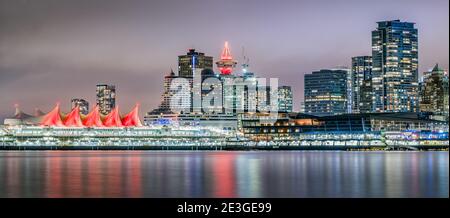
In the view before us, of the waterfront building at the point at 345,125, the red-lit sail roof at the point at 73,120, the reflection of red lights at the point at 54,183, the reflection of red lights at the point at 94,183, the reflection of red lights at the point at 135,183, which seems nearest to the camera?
the reflection of red lights at the point at 54,183

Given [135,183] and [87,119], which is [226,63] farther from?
[135,183]

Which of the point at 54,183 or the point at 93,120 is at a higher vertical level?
the point at 93,120

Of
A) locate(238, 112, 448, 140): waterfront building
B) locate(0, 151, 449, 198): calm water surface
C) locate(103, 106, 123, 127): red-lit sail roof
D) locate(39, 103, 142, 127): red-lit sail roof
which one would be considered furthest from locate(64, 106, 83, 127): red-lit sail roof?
locate(0, 151, 449, 198): calm water surface

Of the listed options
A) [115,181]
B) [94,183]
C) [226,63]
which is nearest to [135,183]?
[115,181]

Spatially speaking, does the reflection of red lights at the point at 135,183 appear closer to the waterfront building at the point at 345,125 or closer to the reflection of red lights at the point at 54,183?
the reflection of red lights at the point at 54,183

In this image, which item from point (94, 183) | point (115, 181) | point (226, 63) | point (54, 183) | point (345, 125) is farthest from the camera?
point (226, 63)

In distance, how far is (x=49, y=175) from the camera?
45938mm

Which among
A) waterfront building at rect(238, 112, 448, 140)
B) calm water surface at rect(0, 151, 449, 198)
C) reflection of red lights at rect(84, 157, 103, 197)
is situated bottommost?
calm water surface at rect(0, 151, 449, 198)

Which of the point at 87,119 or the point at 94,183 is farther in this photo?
the point at 87,119

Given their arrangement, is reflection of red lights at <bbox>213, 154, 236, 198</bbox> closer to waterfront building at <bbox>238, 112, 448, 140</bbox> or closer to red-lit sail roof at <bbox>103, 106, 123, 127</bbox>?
waterfront building at <bbox>238, 112, 448, 140</bbox>

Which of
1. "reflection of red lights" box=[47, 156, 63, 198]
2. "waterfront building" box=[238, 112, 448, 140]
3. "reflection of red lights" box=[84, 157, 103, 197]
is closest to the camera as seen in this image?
"reflection of red lights" box=[47, 156, 63, 198]

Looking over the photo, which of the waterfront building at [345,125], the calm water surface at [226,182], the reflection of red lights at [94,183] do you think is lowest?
the calm water surface at [226,182]

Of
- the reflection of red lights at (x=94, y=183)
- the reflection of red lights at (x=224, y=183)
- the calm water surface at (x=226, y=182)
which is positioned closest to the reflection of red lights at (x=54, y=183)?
the calm water surface at (x=226, y=182)
